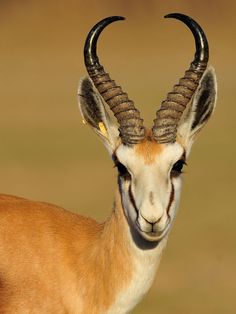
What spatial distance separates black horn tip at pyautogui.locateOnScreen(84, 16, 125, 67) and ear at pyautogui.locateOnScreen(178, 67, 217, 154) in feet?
3.21

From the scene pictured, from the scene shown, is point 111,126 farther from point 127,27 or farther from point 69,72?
point 127,27

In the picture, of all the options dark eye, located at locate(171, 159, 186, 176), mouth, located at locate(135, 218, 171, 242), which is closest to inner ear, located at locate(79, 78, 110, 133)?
dark eye, located at locate(171, 159, 186, 176)

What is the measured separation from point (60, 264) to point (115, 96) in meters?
1.65

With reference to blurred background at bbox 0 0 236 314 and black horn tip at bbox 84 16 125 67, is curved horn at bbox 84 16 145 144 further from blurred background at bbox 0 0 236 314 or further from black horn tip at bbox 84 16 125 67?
blurred background at bbox 0 0 236 314

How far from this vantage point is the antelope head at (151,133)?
10.8 meters

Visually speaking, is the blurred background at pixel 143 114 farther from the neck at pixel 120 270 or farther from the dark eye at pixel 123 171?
the dark eye at pixel 123 171

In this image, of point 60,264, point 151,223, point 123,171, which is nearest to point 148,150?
point 123,171

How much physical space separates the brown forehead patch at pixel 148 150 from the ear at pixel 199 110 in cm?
41

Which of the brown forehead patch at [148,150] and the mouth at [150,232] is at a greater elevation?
the brown forehead patch at [148,150]

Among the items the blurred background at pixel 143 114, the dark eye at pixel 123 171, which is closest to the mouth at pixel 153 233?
the dark eye at pixel 123 171

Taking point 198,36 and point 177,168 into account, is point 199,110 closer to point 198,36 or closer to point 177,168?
point 198,36

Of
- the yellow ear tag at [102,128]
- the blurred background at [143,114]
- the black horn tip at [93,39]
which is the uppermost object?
the black horn tip at [93,39]

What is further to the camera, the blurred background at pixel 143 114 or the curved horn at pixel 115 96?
the blurred background at pixel 143 114

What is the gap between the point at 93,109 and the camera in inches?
472
